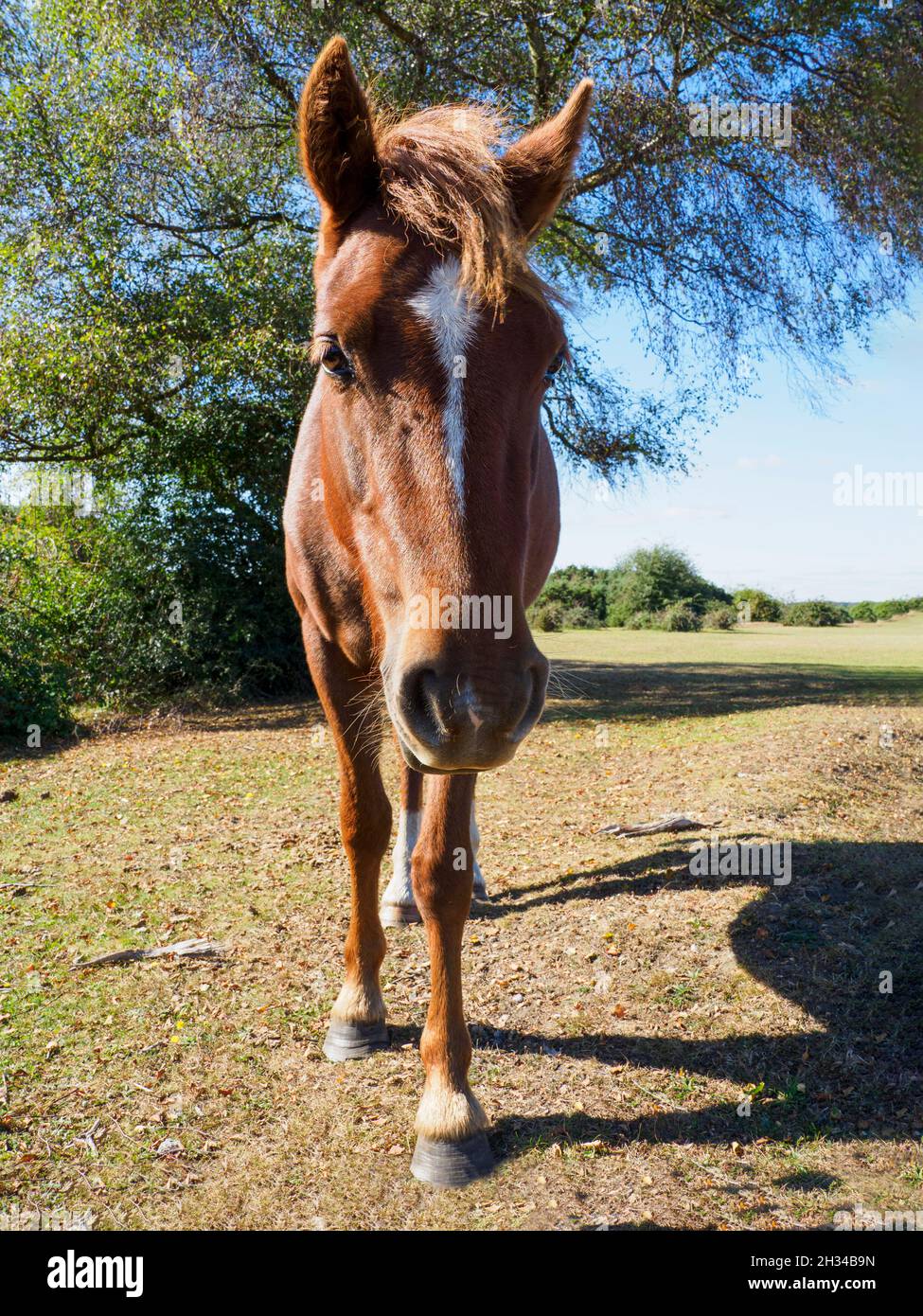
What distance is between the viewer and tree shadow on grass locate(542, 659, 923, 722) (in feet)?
49.2

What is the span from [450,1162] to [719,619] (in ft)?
123

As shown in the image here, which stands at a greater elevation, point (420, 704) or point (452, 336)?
point (452, 336)

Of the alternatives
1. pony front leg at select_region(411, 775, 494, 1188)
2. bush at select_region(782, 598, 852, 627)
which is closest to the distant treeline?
bush at select_region(782, 598, 852, 627)

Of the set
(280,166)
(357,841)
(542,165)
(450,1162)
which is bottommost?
(450,1162)

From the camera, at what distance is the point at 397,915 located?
551 cm

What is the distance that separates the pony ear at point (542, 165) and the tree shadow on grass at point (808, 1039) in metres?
3.54

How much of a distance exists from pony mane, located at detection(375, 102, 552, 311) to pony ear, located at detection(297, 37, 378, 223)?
0.27ft

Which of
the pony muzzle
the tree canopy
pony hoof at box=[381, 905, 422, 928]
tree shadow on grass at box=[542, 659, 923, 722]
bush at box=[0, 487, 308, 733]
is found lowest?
pony hoof at box=[381, 905, 422, 928]

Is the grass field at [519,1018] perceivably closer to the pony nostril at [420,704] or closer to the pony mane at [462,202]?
the pony nostril at [420,704]

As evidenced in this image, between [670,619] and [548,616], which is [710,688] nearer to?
[548,616]

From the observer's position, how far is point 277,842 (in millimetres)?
7453

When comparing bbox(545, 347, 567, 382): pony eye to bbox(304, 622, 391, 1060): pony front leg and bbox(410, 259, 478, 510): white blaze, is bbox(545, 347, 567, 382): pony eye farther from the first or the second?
bbox(304, 622, 391, 1060): pony front leg

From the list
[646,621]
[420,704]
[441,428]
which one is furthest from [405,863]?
[646,621]

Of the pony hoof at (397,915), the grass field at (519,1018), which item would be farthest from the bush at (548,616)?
the pony hoof at (397,915)
